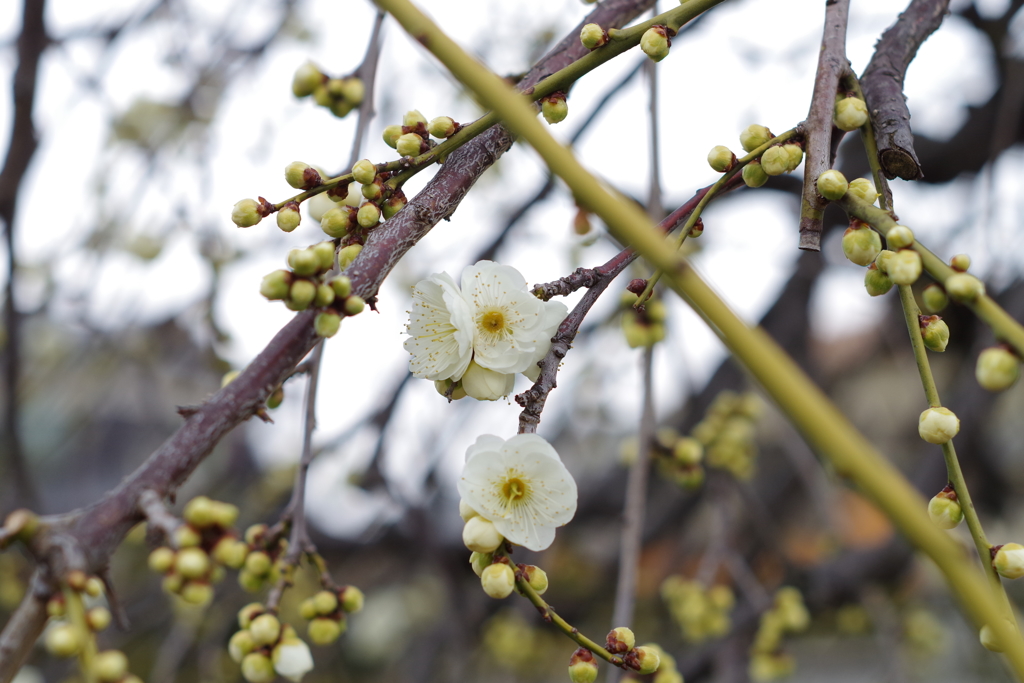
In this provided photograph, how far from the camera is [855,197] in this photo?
2.30 ft

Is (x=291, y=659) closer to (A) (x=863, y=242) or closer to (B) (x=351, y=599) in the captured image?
(B) (x=351, y=599)

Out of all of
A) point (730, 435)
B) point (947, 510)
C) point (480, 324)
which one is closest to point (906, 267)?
point (947, 510)

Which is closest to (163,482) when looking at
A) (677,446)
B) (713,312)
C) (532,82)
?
(713,312)

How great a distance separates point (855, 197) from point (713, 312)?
365mm

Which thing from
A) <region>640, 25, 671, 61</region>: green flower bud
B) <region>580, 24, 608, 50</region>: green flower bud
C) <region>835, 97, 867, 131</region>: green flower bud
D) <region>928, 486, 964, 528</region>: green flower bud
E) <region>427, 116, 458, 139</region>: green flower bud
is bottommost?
<region>928, 486, 964, 528</region>: green flower bud

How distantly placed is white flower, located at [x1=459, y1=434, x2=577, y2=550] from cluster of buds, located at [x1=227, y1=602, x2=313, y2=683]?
34cm

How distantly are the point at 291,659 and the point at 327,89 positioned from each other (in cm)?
87

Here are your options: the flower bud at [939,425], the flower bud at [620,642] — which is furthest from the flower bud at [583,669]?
the flower bud at [939,425]

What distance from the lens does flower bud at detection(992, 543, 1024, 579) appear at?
699mm

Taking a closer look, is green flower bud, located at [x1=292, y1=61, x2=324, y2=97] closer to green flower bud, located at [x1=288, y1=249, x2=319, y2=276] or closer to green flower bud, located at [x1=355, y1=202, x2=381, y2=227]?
green flower bud, located at [x1=355, y1=202, x2=381, y2=227]

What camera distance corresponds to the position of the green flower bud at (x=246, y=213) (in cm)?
80

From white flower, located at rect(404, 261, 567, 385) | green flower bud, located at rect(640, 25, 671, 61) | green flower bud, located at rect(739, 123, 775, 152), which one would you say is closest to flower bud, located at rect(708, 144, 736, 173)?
green flower bud, located at rect(739, 123, 775, 152)

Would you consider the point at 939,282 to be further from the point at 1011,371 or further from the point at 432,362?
the point at 432,362

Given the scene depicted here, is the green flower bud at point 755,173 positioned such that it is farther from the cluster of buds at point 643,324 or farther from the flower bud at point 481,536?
the flower bud at point 481,536
